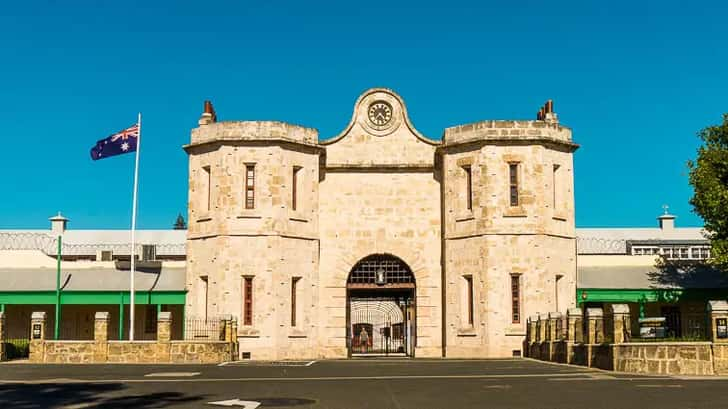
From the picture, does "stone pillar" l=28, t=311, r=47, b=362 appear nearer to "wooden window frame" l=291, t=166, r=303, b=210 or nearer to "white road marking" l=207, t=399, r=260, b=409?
"wooden window frame" l=291, t=166, r=303, b=210

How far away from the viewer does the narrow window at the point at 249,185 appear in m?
35.4

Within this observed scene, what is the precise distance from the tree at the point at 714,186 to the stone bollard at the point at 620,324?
9665mm

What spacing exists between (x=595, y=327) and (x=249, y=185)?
49.5ft

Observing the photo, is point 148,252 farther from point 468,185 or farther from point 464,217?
point 468,185

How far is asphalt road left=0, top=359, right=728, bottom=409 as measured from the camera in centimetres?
1451

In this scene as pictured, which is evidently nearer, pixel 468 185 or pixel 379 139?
pixel 468 185

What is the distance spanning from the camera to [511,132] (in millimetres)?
35062

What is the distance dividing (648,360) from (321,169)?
1807 centimetres

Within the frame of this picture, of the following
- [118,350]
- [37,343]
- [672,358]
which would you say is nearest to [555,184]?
[672,358]

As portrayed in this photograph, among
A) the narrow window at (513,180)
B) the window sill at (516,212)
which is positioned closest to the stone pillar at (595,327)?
the window sill at (516,212)

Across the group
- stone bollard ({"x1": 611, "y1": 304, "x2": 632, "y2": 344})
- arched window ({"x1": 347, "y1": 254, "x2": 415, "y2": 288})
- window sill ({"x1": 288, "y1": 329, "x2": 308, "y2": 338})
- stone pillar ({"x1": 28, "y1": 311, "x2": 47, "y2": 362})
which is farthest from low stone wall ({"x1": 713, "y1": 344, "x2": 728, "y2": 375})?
stone pillar ({"x1": 28, "y1": 311, "x2": 47, "y2": 362})

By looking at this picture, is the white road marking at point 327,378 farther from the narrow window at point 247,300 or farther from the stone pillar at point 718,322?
the narrow window at point 247,300

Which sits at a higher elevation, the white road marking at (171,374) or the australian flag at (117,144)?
the australian flag at (117,144)

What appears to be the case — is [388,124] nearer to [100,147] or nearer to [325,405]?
[100,147]
